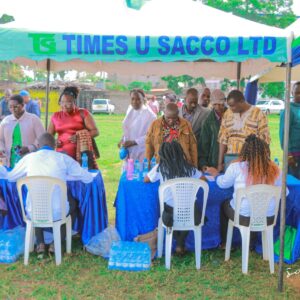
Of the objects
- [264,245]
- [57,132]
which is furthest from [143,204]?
[57,132]

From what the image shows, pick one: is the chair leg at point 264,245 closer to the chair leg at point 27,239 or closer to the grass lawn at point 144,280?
the grass lawn at point 144,280

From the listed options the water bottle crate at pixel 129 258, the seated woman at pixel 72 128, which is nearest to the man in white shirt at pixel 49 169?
the water bottle crate at pixel 129 258

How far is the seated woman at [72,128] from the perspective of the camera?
16.6 ft

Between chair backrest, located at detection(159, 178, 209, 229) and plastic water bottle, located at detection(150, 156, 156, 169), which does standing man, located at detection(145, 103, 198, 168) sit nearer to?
plastic water bottle, located at detection(150, 156, 156, 169)

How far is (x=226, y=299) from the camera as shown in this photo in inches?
132

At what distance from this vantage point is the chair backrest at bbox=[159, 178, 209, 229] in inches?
149

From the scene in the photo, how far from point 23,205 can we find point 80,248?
80cm

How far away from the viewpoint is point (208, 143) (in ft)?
17.5

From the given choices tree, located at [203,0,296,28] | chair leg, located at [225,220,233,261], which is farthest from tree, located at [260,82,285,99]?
chair leg, located at [225,220,233,261]

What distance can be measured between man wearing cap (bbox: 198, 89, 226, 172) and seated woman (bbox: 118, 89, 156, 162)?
3.02ft

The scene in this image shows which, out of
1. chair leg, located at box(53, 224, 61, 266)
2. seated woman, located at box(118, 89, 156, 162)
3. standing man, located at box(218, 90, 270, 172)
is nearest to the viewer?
chair leg, located at box(53, 224, 61, 266)

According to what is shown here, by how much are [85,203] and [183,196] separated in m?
1.11

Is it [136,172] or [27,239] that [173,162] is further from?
[27,239]

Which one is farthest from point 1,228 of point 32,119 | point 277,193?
point 277,193
